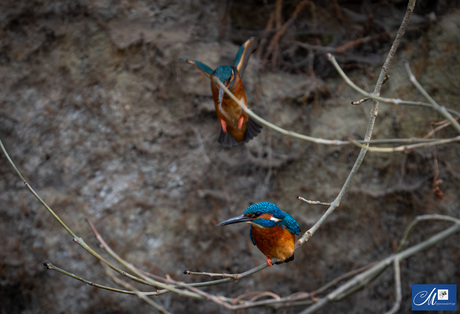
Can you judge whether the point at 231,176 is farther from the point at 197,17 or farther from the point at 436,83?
the point at 436,83

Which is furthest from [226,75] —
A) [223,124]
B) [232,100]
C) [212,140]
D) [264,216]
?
[212,140]

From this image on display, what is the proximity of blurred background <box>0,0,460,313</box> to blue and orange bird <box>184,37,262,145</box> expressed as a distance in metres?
1.50

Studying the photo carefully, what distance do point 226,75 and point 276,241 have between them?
Answer: 2.09 feet

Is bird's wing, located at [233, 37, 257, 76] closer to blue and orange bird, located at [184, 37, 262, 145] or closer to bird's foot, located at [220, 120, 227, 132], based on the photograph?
blue and orange bird, located at [184, 37, 262, 145]

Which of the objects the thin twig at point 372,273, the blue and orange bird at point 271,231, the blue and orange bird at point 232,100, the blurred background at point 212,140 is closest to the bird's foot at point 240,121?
the blue and orange bird at point 232,100

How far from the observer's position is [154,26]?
11.7 ft

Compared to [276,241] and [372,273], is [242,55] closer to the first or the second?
[276,241]

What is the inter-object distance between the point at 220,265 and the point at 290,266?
562 mm

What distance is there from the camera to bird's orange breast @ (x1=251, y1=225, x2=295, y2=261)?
5.23 feet

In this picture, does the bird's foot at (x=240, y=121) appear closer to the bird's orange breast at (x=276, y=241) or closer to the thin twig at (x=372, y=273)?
the bird's orange breast at (x=276, y=241)

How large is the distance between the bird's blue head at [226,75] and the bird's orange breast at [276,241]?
0.54m

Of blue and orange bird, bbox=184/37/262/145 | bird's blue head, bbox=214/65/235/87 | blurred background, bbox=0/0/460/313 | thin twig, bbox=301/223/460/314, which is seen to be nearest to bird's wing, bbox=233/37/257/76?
blue and orange bird, bbox=184/37/262/145

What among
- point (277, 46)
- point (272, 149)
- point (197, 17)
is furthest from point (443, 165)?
point (197, 17)

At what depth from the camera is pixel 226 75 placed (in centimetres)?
168
